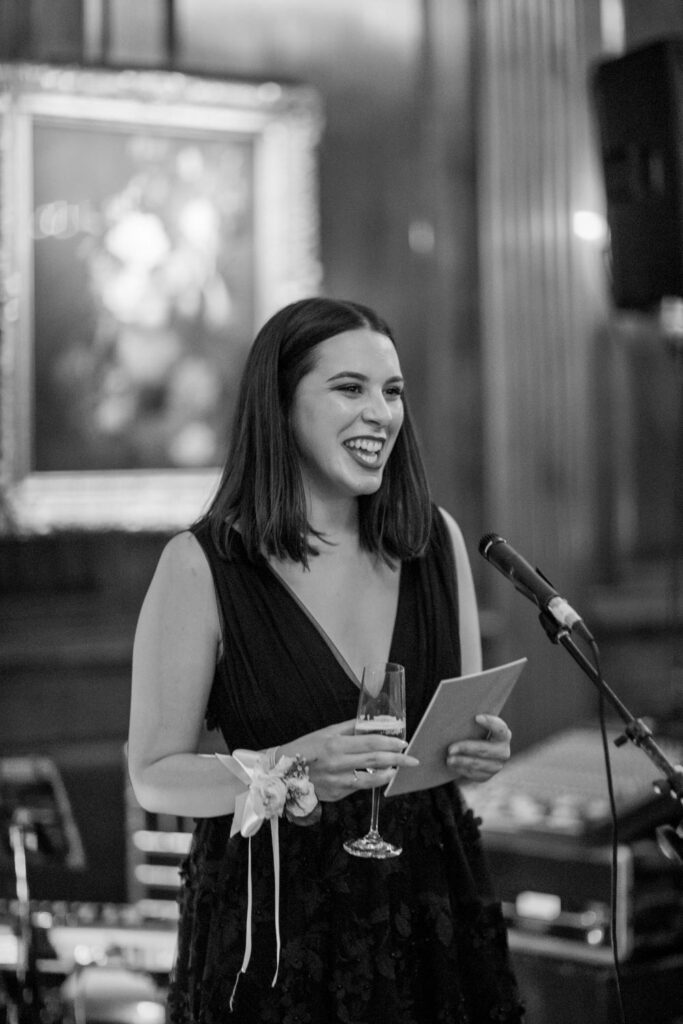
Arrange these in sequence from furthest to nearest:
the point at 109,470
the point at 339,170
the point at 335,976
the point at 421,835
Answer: the point at 339,170 < the point at 109,470 < the point at 421,835 < the point at 335,976

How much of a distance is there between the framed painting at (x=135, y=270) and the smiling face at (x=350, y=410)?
2.36m

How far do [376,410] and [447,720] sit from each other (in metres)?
0.50

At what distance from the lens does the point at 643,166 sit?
4043mm

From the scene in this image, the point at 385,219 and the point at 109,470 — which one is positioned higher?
the point at 385,219

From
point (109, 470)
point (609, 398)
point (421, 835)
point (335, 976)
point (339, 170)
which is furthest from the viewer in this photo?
point (609, 398)

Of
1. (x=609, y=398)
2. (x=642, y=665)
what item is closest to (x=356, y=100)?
(x=609, y=398)

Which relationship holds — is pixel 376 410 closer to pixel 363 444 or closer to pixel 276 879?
pixel 363 444

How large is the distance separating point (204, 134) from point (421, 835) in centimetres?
331

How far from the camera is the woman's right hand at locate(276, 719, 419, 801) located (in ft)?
6.18

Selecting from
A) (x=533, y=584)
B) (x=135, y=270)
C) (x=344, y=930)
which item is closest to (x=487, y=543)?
(x=533, y=584)

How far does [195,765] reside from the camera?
2.02 meters

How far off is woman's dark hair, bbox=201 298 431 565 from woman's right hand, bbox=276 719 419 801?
1.19 feet

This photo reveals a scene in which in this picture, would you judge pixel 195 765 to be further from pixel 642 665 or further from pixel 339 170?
pixel 642 665

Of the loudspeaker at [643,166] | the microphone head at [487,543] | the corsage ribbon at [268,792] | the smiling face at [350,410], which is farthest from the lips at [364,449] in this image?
the loudspeaker at [643,166]
